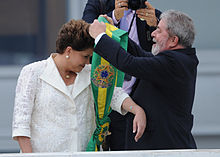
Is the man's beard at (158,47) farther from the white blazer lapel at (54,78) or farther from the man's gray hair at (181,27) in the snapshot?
the white blazer lapel at (54,78)

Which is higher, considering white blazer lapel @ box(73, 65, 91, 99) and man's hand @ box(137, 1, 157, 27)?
man's hand @ box(137, 1, 157, 27)

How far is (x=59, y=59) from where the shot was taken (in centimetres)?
293

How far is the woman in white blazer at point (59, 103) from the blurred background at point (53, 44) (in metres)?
2.29

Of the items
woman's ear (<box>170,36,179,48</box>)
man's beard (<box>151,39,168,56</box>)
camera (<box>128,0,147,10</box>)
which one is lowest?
man's beard (<box>151,39,168,56</box>)

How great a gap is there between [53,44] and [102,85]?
257cm

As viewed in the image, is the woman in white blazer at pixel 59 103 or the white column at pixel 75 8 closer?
the woman in white blazer at pixel 59 103

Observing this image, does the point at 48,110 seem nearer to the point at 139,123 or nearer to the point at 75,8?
the point at 139,123

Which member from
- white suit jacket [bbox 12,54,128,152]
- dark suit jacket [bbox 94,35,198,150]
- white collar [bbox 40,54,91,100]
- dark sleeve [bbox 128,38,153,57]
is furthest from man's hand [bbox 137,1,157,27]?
white suit jacket [bbox 12,54,128,152]

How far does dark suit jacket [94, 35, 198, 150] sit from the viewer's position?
2.80m

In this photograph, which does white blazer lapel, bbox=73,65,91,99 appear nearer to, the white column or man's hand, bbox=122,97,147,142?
man's hand, bbox=122,97,147,142

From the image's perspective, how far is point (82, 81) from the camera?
2.94 meters

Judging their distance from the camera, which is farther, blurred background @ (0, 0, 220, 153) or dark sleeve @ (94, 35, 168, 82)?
blurred background @ (0, 0, 220, 153)

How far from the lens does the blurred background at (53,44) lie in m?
5.14

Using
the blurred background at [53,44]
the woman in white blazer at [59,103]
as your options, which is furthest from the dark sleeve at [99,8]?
the blurred background at [53,44]
